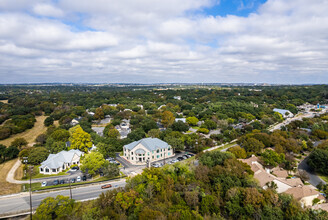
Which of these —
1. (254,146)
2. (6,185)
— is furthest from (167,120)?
(6,185)

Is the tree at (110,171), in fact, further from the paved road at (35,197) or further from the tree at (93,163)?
the paved road at (35,197)

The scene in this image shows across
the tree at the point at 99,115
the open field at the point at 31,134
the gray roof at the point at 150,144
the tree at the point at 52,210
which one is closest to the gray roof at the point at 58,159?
the gray roof at the point at 150,144

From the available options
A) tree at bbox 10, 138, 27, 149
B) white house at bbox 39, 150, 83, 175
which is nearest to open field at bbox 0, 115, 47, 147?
tree at bbox 10, 138, 27, 149

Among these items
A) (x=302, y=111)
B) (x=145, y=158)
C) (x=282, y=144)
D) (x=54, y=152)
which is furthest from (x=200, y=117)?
(x=302, y=111)

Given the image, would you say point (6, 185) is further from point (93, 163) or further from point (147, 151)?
point (147, 151)

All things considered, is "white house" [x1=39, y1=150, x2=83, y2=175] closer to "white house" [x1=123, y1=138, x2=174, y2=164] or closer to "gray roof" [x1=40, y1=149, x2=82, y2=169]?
"gray roof" [x1=40, y1=149, x2=82, y2=169]
